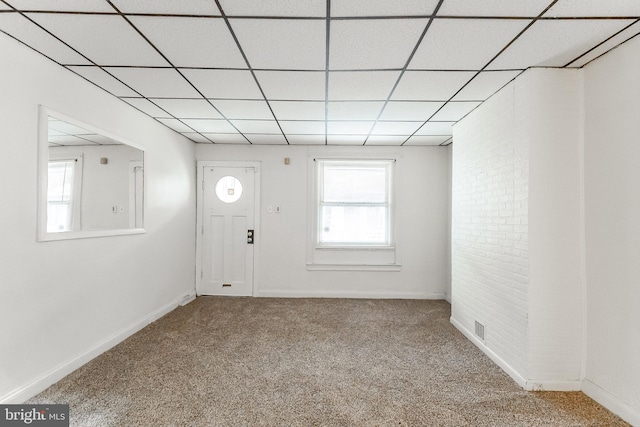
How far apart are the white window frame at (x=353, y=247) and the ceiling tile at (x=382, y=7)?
11.1ft

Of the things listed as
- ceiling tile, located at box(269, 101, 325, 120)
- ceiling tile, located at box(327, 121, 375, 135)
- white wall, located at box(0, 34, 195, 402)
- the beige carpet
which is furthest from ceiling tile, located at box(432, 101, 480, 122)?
white wall, located at box(0, 34, 195, 402)

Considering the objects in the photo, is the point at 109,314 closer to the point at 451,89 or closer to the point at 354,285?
the point at 354,285

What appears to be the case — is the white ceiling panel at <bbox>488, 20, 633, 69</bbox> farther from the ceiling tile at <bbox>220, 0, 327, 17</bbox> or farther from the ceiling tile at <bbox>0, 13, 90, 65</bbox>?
the ceiling tile at <bbox>0, 13, 90, 65</bbox>

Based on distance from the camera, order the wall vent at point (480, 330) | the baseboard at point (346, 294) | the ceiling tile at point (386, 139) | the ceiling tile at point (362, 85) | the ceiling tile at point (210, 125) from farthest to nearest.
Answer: the baseboard at point (346, 294) < the ceiling tile at point (386, 139) < the ceiling tile at point (210, 125) < the wall vent at point (480, 330) < the ceiling tile at point (362, 85)

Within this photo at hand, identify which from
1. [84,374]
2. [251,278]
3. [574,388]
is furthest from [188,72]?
[574,388]

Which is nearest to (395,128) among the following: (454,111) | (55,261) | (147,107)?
(454,111)

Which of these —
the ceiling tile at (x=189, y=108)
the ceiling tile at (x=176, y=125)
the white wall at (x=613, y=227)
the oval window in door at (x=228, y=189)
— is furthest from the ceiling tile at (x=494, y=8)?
the oval window in door at (x=228, y=189)

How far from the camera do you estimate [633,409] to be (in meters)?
2.00

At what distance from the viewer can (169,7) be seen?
175cm

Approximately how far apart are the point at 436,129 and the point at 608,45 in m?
2.07

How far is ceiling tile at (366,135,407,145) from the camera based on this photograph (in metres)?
4.49

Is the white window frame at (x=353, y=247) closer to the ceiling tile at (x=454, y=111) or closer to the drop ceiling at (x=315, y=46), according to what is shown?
the ceiling tile at (x=454, y=111)

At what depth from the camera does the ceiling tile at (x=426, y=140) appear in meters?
4.55

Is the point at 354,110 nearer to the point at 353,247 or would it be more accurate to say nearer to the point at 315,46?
the point at 315,46
